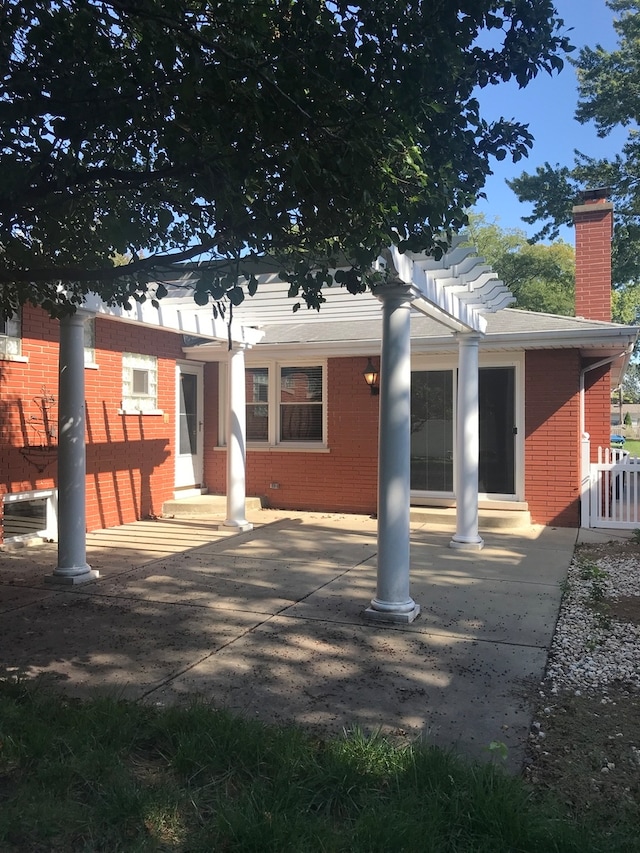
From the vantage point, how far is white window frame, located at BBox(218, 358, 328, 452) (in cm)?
1237

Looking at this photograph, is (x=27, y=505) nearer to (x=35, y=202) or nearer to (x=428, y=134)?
(x=35, y=202)

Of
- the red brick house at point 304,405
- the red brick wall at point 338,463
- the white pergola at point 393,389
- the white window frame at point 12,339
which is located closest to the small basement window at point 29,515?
the red brick house at point 304,405

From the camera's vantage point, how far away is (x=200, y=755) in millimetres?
3314

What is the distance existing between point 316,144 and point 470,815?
10.3 ft

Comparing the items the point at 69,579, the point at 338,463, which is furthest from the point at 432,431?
the point at 69,579

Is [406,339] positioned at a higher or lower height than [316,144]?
lower

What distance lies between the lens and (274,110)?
336cm

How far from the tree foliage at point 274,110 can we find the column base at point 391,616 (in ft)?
9.35

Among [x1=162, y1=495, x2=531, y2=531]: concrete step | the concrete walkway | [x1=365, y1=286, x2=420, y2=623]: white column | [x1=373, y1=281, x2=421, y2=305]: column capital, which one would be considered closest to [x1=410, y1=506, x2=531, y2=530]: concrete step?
[x1=162, y1=495, x2=531, y2=531]: concrete step

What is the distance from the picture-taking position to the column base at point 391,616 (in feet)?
18.8

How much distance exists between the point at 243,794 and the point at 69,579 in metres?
4.39

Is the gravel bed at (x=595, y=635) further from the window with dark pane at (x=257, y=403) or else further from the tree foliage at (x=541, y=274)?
the tree foliage at (x=541, y=274)

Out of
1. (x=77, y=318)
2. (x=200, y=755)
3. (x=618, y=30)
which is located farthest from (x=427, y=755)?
(x=618, y=30)

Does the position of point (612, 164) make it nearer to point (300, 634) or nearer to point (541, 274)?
point (541, 274)
